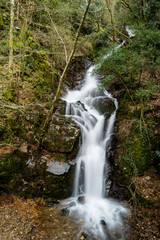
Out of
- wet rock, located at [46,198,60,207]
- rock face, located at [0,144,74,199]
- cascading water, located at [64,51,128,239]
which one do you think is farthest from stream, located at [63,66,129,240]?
rock face, located at [0,144,74,199]

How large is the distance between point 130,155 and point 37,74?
21.0 ft

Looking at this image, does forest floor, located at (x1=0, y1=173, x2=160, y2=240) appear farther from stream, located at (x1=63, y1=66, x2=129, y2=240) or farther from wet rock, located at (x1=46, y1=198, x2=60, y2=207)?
stream, located at (x1=63, y1=66, x2=129, y2=240)

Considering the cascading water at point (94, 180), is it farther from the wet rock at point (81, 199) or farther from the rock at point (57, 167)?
the rock at point (57, 167)

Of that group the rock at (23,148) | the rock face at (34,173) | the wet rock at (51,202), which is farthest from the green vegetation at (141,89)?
the rock at (23,148)

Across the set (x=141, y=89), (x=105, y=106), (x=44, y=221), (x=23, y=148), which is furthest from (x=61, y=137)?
(x=141, y=89)

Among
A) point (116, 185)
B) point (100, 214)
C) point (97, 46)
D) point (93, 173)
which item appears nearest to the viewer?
point (100, 214)

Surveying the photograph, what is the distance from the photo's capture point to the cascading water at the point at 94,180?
4633 mm

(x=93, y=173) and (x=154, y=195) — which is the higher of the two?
(x=93, y=173)

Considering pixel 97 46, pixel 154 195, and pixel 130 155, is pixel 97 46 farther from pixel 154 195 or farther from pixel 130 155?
pixel 154 195

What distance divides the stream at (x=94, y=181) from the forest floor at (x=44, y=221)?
0.46 meters

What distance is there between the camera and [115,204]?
5617 mm

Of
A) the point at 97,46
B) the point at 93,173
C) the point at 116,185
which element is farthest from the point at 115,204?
the point at 97,46

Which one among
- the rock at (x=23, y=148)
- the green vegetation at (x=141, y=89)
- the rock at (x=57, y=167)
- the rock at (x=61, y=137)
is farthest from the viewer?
the green vegetation at (x=141, y=89)

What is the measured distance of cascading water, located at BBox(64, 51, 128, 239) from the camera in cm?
463
